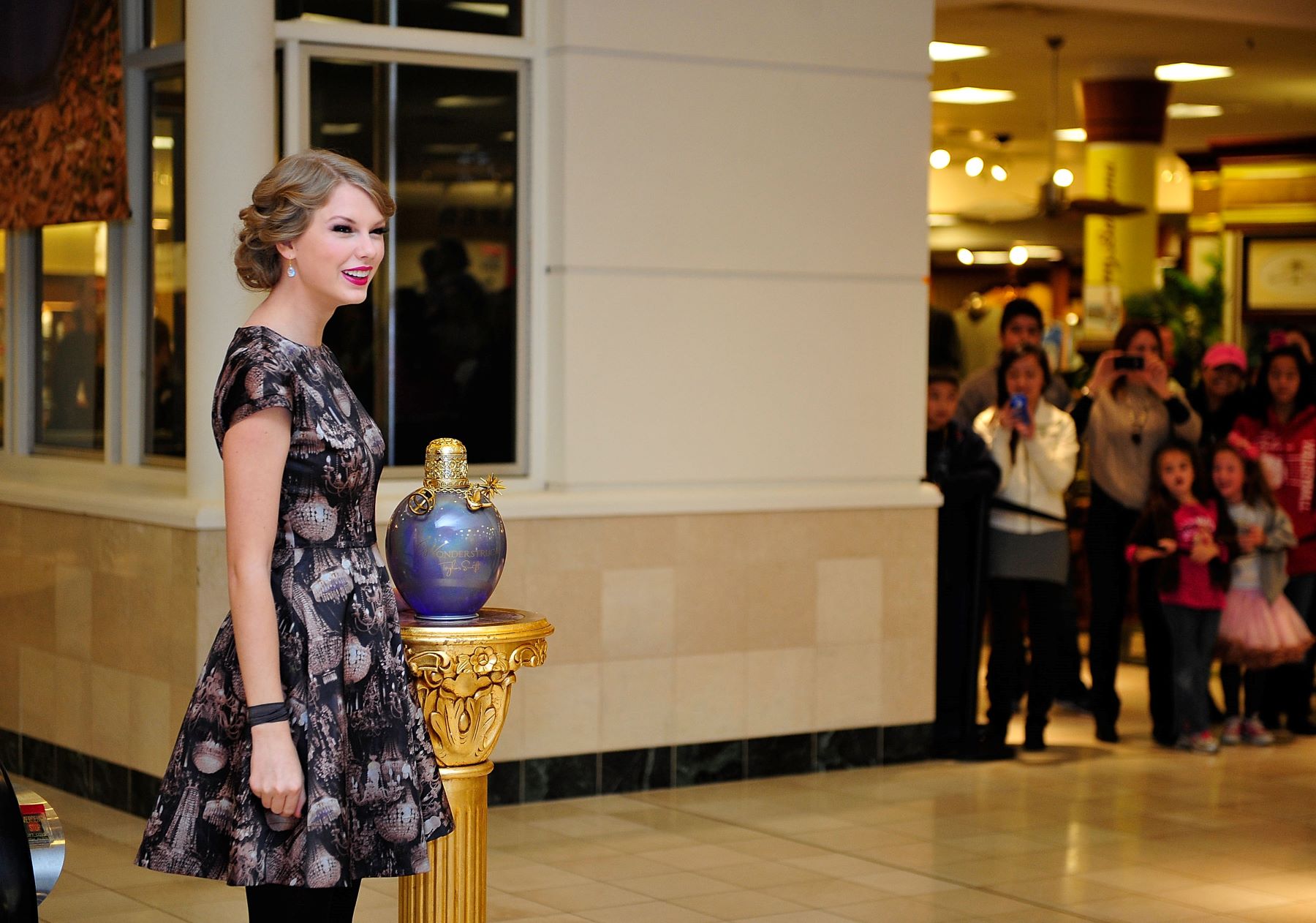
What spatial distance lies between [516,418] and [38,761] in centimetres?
224

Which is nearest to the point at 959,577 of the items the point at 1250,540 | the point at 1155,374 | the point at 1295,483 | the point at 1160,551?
the point at 1160,551

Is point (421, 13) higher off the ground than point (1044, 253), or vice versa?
point (1044, 253)

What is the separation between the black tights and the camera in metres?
2.89

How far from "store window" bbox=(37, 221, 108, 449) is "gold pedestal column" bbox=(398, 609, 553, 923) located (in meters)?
3.71

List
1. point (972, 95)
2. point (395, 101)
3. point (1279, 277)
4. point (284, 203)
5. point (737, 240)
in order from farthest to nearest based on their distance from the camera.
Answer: point (1279, 277) → point (972, 95) → point (737, 240) → point (395, 101) → point (284, 203)

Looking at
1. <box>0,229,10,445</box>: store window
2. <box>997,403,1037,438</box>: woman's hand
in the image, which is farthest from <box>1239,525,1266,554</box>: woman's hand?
<box>0,229,10,445</box>: store window

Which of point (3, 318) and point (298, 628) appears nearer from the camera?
point (298, 628)

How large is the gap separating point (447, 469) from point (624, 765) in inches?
123

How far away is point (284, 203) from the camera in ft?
9.46

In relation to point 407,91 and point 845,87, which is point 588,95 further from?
point 845,87

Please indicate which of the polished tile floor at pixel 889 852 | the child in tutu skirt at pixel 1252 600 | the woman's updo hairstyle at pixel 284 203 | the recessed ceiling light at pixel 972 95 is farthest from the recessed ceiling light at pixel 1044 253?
the woman's updo hairstyle at pixel 284 203

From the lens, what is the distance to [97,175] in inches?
253

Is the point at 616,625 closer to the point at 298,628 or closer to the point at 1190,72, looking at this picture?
the point at 298,628

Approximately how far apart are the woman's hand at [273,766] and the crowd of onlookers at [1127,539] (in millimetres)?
4616
